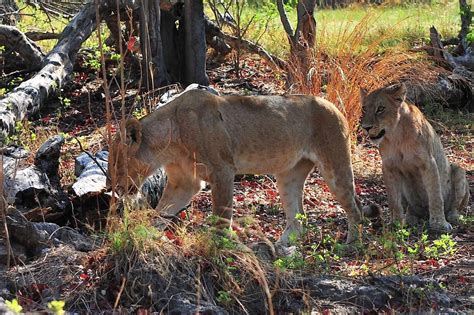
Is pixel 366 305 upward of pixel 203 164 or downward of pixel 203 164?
downward

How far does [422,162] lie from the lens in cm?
795

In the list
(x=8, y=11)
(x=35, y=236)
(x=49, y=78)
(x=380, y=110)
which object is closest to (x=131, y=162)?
(x=35, y=236)

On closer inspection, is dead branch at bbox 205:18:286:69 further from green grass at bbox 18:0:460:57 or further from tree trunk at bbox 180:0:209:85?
tree trunk at bbox 180:0:209:85

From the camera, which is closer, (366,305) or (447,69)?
(366,305)

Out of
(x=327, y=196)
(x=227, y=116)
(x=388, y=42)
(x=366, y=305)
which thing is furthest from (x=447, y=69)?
(x=366, y=305)

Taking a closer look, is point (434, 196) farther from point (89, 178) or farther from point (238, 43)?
point (238, 43)

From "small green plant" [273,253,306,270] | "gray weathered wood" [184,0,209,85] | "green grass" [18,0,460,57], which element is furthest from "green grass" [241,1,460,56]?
"small green plant" [273,253,306,270]

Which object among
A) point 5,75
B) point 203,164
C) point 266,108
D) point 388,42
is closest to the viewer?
point 203,164

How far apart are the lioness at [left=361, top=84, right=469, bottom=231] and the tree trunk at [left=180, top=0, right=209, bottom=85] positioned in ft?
16.2

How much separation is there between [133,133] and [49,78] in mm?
4711

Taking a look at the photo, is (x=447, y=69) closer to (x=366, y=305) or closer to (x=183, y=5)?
(x=183, y=5)

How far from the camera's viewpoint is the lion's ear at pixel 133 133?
676cm

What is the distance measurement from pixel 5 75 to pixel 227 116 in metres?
6.12

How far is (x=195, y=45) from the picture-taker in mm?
12773
